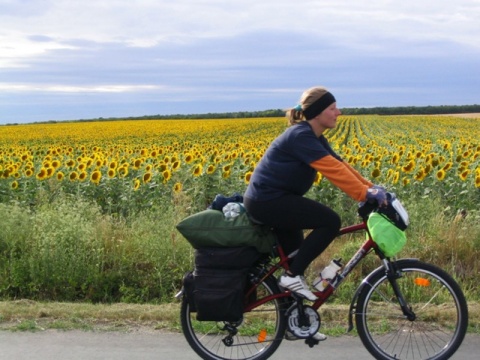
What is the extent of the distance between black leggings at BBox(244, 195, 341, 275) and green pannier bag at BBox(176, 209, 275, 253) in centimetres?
10

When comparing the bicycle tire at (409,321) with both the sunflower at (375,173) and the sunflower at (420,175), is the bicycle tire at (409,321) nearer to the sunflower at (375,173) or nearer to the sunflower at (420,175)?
the sunflower at (420,175)

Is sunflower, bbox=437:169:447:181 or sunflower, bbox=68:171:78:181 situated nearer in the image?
sunflower, bbox=437:169:447:181

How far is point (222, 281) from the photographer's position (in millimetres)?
4871

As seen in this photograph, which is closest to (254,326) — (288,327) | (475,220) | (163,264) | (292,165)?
(288,327)

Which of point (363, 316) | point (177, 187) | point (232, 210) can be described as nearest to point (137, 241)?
point (177, 187)

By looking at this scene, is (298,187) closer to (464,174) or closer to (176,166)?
(464,174)

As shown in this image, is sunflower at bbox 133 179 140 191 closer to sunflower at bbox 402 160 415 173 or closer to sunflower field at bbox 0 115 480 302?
sunflower field at bbox 0 115 480 302

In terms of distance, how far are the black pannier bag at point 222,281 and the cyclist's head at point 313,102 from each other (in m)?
0.96

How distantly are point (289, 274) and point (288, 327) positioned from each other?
388 millimetres

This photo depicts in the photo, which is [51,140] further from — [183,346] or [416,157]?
[183,346]

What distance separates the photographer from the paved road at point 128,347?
16.7 feet

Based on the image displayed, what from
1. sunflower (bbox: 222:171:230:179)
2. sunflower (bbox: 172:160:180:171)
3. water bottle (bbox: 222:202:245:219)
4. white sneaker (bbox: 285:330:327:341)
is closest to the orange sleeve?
water bottle (bbox: 222:202:245:219)

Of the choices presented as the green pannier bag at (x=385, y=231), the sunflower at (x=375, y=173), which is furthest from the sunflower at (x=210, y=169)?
the green pannier bag at (x=385, y=231)

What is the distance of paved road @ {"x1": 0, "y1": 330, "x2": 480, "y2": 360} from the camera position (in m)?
5.10
